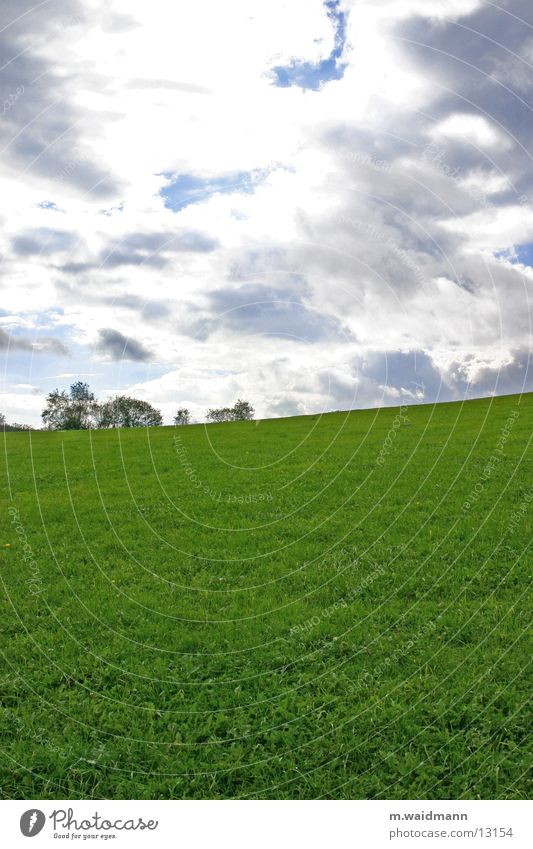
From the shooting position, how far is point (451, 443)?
30.5 meters

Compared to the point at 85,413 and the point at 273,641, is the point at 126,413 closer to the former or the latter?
the point at 85,413

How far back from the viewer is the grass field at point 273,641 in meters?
7.68
